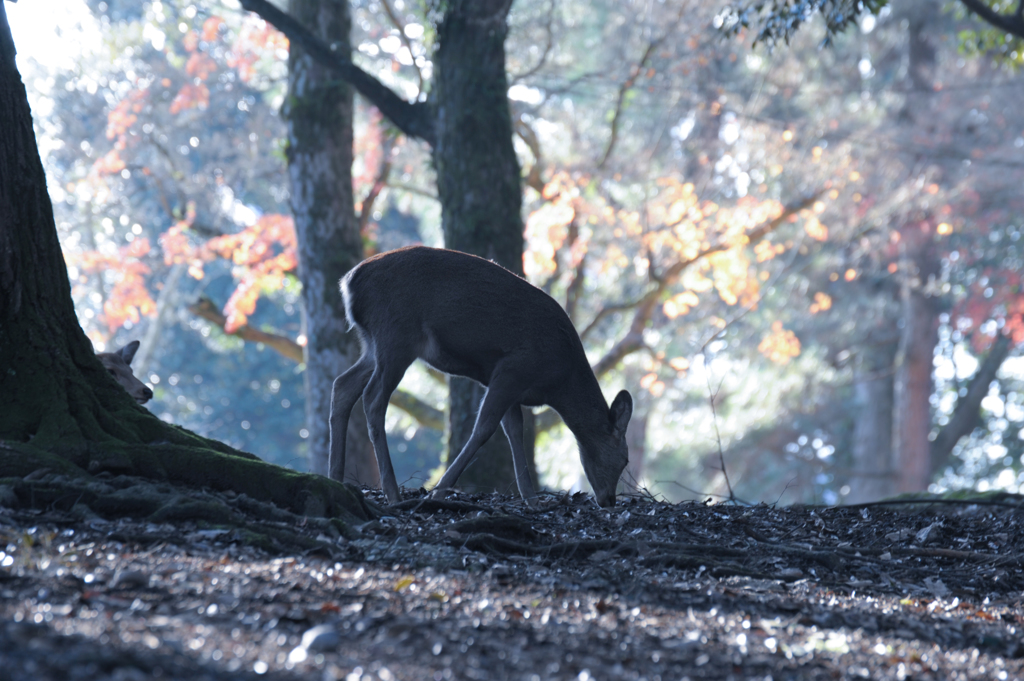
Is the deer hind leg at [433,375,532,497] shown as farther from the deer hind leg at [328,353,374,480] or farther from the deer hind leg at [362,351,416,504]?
the deer hind leg at [328,353,374,480]

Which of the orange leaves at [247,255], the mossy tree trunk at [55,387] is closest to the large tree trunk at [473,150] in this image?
the mossy tree trunk at [55,387]

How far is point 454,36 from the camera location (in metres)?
8.82

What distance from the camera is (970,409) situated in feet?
72.3

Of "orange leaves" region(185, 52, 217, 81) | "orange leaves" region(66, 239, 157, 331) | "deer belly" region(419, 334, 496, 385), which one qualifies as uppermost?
"orange leaves" region(185, 52, 217, 81)

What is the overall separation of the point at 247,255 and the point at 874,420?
15.7 m

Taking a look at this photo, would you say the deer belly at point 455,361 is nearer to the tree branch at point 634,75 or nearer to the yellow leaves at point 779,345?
the tree branch at point 634,75

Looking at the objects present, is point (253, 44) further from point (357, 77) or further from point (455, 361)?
point (455, 361)

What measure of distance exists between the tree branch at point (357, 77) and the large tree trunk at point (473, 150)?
21cm

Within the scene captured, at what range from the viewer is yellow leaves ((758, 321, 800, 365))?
21442 mm

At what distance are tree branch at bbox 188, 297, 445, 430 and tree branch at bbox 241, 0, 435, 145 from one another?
5.33 m

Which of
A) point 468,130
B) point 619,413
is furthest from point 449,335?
point 468,130

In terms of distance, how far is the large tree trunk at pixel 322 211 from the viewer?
10.1m

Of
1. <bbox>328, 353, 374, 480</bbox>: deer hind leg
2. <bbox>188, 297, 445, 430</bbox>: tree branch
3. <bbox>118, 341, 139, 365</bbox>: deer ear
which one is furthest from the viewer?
<bbox>188, 297, 445, 430</bbox>: tree branch

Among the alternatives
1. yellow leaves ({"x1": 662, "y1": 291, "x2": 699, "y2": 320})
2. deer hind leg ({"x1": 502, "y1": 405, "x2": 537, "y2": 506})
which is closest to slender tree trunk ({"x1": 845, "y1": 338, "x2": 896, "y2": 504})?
yellow leaves ({"x1": 662, "y1": 291, "x2": 699, "y2": 320})
